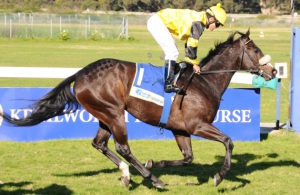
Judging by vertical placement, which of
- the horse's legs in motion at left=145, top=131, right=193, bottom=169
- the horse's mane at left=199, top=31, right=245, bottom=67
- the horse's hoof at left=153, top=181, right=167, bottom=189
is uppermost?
the horse's mane at left=199, top=31, right=245, bottom=67

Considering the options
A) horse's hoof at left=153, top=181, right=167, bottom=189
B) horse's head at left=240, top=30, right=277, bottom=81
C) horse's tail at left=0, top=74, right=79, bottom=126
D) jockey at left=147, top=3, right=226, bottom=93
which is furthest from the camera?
horse's head at left=240, top=30, right=277, bottom=81

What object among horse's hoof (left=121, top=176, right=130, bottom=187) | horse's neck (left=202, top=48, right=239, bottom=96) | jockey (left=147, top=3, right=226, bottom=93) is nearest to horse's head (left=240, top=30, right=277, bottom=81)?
horse's neck (left=202, top=48, right=239, bottom=96)

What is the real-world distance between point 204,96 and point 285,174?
5.56ft

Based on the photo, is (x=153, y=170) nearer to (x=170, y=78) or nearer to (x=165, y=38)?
(x=170, y=78)

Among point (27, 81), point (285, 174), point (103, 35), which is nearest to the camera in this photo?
point (285, 174)

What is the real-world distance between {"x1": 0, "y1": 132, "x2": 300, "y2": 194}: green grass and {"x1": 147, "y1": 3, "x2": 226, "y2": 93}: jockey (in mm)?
1300

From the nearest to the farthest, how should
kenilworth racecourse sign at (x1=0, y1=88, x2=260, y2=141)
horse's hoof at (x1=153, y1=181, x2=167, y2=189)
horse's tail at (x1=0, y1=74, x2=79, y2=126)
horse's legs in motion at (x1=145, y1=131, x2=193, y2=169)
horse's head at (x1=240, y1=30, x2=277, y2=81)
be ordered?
horse's hoof at (x1=153, y1=181, x2=167, y2=189) < horse's legs in motion at (x1=145, y1=131, x2=193, y2=169) < horse's tail at (x1=0, y1=74, x2=79, y2=126) < horse's head at (x1=240, y1=30, x2=277, y2=81) < kenilworth racecourse sign at (x1=0, y1=88, x2=260, y2=141)

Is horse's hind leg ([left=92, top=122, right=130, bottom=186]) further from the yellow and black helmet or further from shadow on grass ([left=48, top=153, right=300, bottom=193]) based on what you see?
the yellow and black helmet

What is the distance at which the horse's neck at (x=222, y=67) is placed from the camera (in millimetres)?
8070

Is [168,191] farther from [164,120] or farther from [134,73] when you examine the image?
[134,73]

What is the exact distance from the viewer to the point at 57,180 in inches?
313

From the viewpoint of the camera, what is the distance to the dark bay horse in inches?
299

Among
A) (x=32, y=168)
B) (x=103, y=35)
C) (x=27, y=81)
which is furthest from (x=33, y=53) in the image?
(x=32, y=168)

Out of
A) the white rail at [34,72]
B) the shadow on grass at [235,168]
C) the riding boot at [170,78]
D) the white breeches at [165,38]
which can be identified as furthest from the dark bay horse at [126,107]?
the white rail at [34,72]
